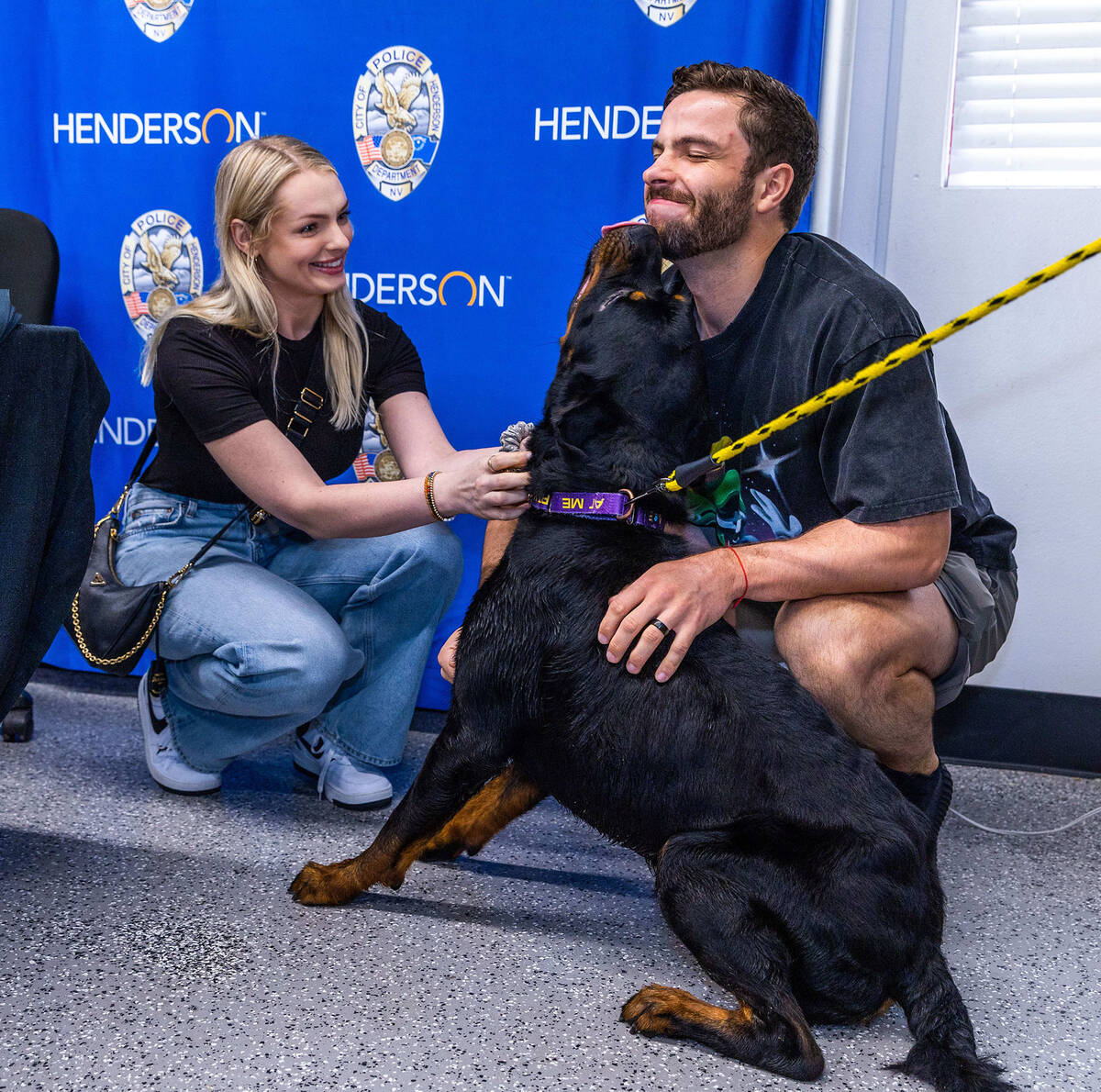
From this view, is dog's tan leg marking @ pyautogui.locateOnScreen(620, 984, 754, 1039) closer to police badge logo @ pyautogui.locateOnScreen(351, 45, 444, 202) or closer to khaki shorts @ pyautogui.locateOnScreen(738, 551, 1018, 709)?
khaki shorts @ pyautogui.locateOnScreen(738, 551, 1018, 709)

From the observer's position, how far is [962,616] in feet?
5.66

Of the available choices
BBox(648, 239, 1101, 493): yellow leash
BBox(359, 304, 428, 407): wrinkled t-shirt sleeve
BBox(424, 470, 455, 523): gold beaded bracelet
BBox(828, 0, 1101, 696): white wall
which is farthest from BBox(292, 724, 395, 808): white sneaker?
BBox(828, 0, 1101, 696): white wall

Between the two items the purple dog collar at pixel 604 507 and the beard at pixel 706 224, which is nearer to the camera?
the purple dog collar at pixel 604 507

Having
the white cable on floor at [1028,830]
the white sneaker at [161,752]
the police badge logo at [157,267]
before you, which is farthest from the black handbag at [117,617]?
the white cable on floor at [1028,830]

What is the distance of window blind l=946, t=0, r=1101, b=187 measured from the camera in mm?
2279

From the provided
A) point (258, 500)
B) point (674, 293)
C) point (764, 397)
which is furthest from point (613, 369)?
point (258, 500)

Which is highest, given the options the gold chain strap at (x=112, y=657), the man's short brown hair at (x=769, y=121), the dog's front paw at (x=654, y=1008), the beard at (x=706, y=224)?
the man's short brown hair at (x=769, y=121)

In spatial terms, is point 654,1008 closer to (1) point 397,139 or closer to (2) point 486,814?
(2) point 486,814

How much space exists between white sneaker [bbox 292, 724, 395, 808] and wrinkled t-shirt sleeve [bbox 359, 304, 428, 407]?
728mm

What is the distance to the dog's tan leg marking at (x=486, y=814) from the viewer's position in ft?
5.80

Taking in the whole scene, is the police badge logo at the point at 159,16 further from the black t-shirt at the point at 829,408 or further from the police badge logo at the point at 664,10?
the black t-shirt at the point at 829,408

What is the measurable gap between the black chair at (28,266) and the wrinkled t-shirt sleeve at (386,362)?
678mm

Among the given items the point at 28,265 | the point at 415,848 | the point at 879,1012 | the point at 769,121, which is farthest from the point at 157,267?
the point at 879,1012

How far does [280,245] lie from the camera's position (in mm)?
2070
